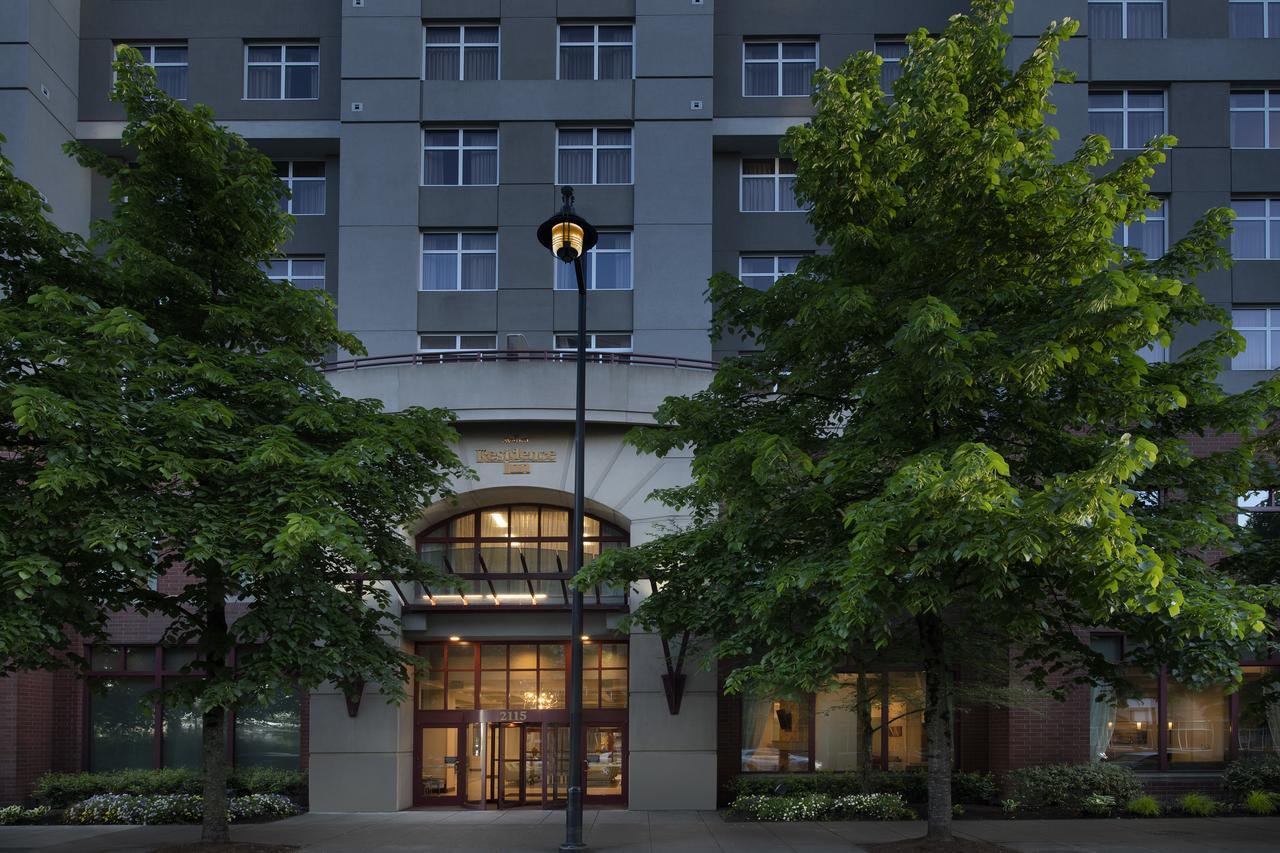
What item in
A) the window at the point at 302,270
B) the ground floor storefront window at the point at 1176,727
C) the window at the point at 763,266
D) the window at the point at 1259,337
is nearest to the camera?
the ground floor storefront window at the point at 1176,727

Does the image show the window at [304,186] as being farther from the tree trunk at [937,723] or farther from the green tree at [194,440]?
the tree trunk at [937,723]

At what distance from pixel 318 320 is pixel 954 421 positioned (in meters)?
8.86

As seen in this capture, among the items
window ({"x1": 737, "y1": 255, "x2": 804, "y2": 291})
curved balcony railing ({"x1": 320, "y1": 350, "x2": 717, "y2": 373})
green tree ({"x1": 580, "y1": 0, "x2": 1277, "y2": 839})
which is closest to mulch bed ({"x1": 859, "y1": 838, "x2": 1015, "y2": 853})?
green tree ({"x1": 580, "y1": 0, "x2": 1277, "y2": 839})

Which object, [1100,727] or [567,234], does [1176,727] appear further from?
[567,234]

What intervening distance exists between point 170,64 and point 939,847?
2456 centimetres

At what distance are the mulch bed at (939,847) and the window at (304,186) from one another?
64.5 feet

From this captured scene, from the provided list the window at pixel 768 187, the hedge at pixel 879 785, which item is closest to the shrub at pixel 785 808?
the hedge at pixel 879 785

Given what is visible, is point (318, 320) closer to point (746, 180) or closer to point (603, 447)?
point (603, 447)

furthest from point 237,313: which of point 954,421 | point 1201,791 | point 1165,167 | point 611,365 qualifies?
point 1165,167

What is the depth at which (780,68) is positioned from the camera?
1008 inches

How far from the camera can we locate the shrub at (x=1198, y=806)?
61.7ft

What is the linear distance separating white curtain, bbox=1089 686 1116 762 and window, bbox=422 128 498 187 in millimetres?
17487

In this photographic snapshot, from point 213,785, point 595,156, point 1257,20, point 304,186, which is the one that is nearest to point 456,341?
point 595,156

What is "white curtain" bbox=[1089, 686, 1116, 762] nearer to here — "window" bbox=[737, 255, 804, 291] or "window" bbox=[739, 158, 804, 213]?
"window" bbox=[737, 255, 804, 291]
